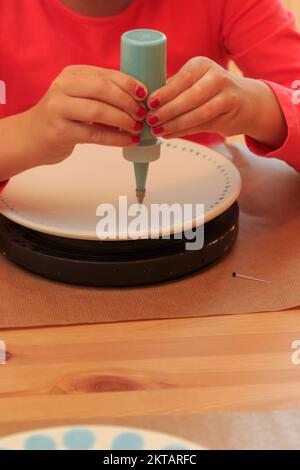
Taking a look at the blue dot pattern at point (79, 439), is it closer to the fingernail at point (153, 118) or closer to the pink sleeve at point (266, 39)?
the fingernail at point (153, 118)

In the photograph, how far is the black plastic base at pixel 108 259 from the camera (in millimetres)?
799

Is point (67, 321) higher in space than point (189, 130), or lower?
lower

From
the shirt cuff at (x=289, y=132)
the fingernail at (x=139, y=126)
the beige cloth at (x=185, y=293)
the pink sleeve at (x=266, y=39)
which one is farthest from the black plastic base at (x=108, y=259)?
the pink sleeve at (x=266, y=39)

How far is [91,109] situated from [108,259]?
15cm

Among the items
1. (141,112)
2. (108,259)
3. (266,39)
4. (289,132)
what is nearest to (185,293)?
(108,259)

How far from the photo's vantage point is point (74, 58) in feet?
3.88

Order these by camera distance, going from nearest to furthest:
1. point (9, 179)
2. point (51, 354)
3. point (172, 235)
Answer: point (51, 354)
point (172, 235)
point (9, 179)

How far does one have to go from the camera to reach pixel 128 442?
547 mm

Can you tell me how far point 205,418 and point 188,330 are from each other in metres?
0.14

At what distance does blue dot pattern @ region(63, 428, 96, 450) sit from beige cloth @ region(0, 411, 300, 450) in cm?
7

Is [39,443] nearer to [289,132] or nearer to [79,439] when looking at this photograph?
[79,439]

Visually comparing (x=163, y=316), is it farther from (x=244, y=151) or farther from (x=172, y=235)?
(x=244, y=151)

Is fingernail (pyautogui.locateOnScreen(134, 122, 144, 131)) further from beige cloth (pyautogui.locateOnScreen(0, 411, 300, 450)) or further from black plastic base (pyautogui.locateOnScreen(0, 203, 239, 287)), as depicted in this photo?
beige cloth (pyautogui.locateOnScreen(0, 411, 300, 450))
